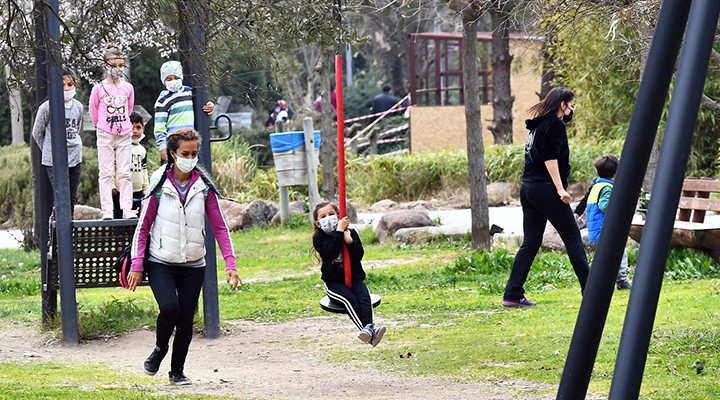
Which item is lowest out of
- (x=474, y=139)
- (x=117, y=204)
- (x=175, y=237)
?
(x=117, y=204)

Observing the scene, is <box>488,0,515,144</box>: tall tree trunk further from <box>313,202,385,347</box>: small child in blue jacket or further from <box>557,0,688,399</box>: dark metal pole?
<box>557,0,688,399</box>: dark metal pole

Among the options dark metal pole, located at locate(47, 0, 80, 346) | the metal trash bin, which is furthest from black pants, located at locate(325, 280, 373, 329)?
the metal trash bin

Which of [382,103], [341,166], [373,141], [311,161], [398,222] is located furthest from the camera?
[382,103]

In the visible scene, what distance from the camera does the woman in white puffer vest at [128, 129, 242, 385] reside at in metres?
7.72

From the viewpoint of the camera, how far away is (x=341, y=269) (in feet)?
27.6

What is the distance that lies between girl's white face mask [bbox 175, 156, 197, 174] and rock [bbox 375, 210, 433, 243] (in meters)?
10.1

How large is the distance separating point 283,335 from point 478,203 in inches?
200

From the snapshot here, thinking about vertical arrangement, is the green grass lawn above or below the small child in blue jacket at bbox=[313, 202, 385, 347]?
below

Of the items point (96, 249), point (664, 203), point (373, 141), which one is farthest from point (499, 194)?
point (664, 203)

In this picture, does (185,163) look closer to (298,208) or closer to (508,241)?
(508,241)

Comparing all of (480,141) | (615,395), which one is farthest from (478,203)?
(615,395)

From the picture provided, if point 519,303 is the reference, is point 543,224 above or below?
above

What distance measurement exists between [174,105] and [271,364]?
255 cm

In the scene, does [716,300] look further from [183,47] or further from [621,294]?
[183,47]
